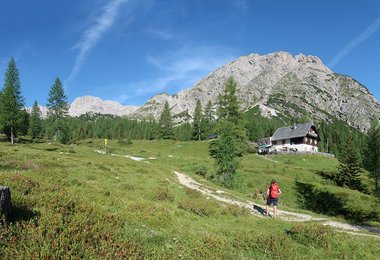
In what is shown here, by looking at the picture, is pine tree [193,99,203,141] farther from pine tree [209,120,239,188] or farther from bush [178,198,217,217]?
bush [178,198,217,217]

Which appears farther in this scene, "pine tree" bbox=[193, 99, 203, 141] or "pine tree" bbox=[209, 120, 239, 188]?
"pine tree" bbox=[193, 99, 203, 141]

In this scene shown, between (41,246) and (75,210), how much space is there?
362 cm

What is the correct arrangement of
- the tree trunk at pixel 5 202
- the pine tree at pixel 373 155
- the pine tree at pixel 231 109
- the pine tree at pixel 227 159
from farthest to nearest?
the pine tree at pixel 231 109, the pine tree at pixel 373 155, the pine tree at pixel 227 159, the tree trunk at pixel 5 202

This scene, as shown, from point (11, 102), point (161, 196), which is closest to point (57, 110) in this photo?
point (11, 102)

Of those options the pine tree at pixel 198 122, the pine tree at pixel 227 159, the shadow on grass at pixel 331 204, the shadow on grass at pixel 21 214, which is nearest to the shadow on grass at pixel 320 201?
the shadow on grass at pixel 331 204

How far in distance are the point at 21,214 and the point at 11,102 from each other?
7875cm

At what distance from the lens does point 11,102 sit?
246 feet

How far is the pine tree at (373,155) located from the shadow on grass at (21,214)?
66.2m

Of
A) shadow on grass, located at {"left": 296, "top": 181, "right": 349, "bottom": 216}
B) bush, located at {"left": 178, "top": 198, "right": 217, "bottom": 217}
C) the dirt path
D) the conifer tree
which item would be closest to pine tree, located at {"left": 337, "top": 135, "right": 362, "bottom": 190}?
shadow on grass, located at {"left": 296, "top": 181, "right": 349, "bottom": 216}

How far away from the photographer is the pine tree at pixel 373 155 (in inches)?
2375

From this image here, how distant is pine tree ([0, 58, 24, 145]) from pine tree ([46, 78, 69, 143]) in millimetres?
13428

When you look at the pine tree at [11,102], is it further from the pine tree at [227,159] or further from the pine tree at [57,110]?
the pine tree at [227,159]

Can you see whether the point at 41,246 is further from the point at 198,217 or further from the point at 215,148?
the point at 215,148

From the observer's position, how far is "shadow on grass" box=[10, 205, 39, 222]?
7.83 meters
